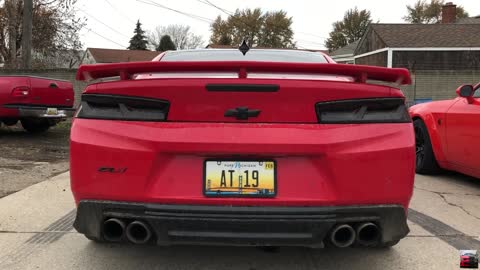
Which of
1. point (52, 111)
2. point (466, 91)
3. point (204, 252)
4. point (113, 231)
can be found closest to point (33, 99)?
point (52, 111)

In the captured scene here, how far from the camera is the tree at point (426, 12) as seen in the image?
2475 inches

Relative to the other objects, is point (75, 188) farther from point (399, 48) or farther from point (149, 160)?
point (399, 48)

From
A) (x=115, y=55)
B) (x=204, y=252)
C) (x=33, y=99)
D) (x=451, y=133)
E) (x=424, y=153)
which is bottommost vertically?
(x=204, y=252)

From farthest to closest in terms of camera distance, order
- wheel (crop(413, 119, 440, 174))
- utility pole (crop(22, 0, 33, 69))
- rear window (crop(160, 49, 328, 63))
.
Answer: utility pole (crop(22, 0, 33, 69)), wheel (crop(413, 119, 440, 174)), rear window (crop(160, 49, 328, 63))

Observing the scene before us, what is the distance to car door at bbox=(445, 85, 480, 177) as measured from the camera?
5055 millimetres

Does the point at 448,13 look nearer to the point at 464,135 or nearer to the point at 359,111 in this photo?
the point at 464,135

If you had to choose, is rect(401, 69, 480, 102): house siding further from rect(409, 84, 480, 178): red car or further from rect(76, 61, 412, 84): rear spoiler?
rect(76, 61, 412, 84): rear spoiler

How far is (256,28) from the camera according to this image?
65312mm

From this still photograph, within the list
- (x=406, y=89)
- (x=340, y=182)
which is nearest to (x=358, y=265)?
(x=340, y=182)

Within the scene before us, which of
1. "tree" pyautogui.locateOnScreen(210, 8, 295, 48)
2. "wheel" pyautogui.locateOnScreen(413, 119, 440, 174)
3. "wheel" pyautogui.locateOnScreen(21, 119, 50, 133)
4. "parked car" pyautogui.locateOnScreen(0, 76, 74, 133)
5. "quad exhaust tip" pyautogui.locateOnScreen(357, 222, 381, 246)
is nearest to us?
"quad exhaust tip" pyautogui.locateOnScreen(357, 222, 381, 246)

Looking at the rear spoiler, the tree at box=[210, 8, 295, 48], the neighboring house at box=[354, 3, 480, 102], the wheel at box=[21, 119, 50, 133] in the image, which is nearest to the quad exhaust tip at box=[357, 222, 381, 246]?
the rear spoiler

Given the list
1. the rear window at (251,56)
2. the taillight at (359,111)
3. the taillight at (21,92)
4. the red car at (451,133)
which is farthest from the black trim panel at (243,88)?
the taillight at (21,92)

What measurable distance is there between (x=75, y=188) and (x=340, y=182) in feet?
4.76

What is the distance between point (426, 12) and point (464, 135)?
64.5m
